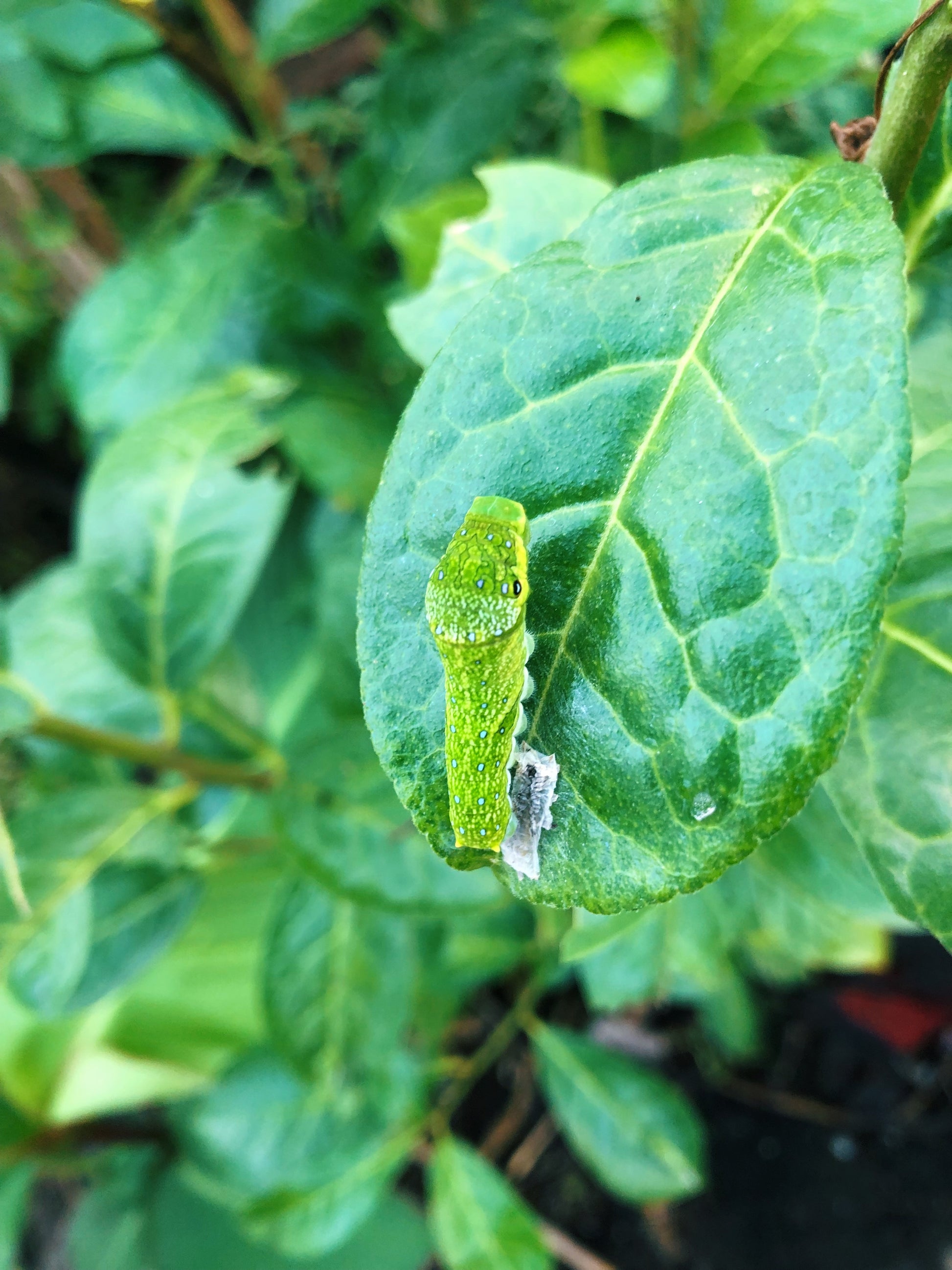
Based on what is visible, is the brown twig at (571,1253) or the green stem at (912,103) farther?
the brown twig at (571,1253)

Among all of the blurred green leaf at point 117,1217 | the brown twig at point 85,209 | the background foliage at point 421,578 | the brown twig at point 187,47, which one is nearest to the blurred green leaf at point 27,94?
the background foliage at point 421,578

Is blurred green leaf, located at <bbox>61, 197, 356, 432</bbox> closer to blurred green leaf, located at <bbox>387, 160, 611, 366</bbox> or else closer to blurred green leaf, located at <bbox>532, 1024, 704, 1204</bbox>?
blurred green leaf, located at <bbox>387, 160, 611, 366</bbox>

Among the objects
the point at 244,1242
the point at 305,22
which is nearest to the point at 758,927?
the point at 244,1242

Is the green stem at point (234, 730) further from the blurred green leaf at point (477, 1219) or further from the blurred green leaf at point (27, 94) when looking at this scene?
the blurred green leaf at point (27, 94)

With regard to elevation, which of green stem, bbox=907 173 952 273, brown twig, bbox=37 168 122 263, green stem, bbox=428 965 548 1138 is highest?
brown twig, bbox=37 168 122 263

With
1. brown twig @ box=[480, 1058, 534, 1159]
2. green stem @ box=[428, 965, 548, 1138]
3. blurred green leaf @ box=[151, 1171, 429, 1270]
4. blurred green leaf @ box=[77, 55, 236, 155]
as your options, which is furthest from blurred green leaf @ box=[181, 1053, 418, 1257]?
blurred green leaf @ box=[77, 55, 236, 155]

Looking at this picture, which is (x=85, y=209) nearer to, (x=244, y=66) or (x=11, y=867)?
(x=244, y=66)

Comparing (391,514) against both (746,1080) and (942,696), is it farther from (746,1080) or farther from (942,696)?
(746,1080)
